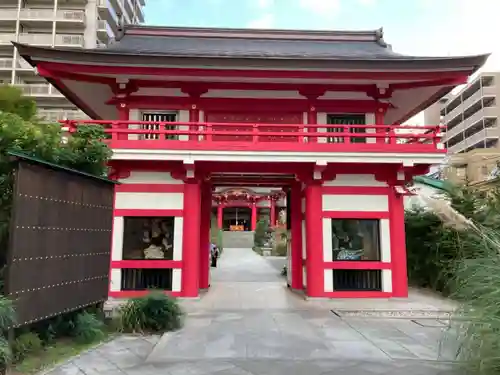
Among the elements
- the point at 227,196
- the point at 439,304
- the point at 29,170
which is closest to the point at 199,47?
the point at 29,170

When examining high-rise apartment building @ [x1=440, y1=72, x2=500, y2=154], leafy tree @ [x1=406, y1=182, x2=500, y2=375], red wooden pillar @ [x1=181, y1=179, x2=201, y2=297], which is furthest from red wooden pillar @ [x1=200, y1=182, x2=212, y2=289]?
high-rise apartment building @ [x1=440, y1=72, x2=500, y2=154]

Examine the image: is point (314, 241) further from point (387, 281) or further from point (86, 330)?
point (86, 330)

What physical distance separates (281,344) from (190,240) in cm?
507

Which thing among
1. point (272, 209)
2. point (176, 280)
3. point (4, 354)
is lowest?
point (4, 354)

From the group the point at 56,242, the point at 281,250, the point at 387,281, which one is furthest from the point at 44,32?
the point at 387,281

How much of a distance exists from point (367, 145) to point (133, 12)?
55.8 m

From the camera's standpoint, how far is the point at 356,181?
12039 millimetres

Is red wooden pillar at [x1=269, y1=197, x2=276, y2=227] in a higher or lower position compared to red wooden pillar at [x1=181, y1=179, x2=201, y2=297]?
higher

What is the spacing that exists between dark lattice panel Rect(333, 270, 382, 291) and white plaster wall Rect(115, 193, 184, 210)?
5089 mm

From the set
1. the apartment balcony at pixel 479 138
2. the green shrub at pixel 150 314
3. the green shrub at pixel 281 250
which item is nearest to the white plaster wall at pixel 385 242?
the green shrub at pixel 150 314

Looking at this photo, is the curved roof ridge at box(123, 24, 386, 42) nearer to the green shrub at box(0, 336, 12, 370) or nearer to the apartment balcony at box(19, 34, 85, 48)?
the green shrub at box(0, 336, 12, 370)

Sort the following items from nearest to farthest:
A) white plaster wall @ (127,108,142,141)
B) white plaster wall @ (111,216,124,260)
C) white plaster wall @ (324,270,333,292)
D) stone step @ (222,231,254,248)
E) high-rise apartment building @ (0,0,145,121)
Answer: white plaster wall @ (111,216,124,260) → white plaster wall @ (324,270,333,292) → white plaster wall @ (127,108,142,141) → stone step @ (222,231,254,248) → high-rise apartment building @ (0,0,145,121)

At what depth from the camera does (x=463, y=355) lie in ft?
15.2

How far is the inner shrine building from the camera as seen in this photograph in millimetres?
11242
